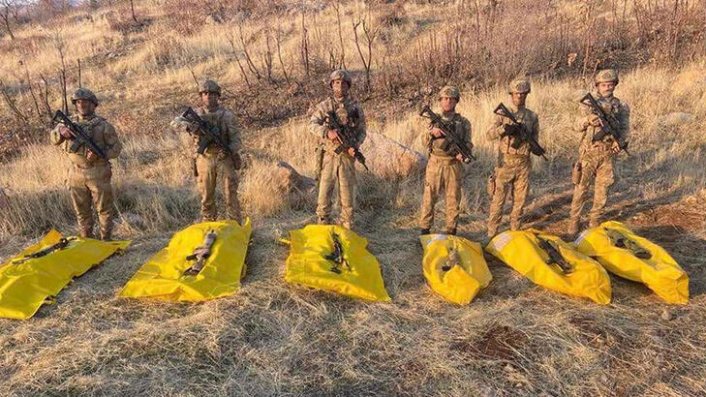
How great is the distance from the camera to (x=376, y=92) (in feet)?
35.0

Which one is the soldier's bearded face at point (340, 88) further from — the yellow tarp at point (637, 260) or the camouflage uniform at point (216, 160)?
the yellow tarp at point (637, 260)

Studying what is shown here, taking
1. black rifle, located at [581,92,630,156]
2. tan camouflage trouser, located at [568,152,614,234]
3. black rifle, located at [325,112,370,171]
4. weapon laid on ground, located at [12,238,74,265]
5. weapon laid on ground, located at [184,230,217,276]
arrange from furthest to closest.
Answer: tan camouflage trouser, located at [568,152,614,234] < black rifle, located at [325,112,370,171] < black rifle, located at [581,92,630,156] < weapon laid on ground, located at [12,238,74,265] < weapon laid on ground, located at [184,230,217,276]

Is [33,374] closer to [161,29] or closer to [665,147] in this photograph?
[665,147]

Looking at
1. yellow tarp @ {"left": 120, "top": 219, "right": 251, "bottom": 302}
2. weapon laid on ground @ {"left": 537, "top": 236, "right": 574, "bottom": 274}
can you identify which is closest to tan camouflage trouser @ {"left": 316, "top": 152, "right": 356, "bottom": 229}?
yellow tarp @ {"left": 120, "top": 219, "right": 251, "bottom": 302}

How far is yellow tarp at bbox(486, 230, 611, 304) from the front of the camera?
3.88 meters

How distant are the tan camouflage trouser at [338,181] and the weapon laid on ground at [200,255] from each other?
1328mm

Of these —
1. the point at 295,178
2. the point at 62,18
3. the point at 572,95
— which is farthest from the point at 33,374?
the point at 62,18

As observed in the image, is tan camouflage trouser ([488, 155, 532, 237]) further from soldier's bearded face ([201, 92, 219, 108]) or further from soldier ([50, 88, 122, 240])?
soldier ([50, 88, 122, 240])

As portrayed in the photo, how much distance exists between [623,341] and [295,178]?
432 cm

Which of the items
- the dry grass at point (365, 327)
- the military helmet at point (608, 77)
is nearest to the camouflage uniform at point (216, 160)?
the dry grass at point (365, 327)

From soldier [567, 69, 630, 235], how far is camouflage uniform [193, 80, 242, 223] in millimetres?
3643

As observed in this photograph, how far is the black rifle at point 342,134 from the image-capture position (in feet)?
16.2

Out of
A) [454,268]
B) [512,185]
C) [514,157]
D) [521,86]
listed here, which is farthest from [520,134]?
[454,268]

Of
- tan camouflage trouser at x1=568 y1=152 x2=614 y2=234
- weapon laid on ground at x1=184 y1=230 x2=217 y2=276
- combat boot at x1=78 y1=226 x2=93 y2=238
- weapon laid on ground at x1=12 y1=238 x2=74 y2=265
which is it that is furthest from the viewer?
combat boot at x1=78 y1=226 x2=93 y2=238
